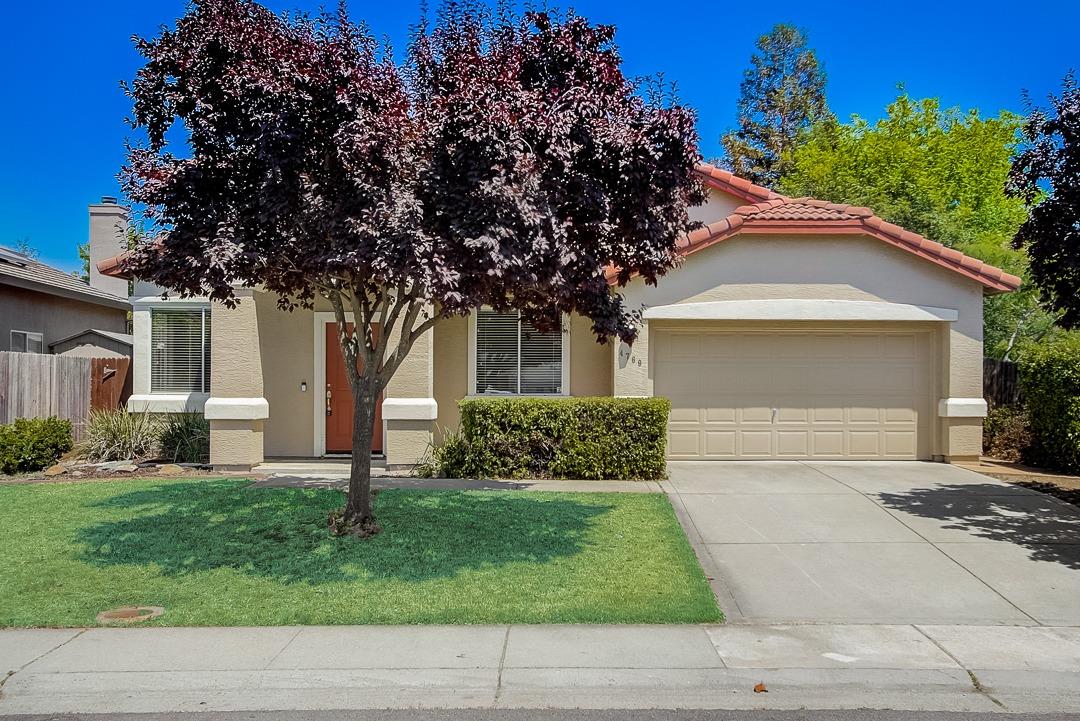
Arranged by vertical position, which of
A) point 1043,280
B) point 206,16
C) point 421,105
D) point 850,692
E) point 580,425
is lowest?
point 850,692

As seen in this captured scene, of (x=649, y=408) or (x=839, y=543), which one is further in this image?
(x=649, y=408)

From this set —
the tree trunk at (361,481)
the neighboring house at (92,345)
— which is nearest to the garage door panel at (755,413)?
the tree trunk at (361,481)

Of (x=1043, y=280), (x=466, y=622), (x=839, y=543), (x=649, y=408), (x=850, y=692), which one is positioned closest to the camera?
(x=850, y=692)

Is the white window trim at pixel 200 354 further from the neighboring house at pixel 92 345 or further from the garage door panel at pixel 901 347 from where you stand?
the garage door panel at pixel 901 347

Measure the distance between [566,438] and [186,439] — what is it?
6146 millimetres

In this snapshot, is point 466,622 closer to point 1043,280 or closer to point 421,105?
point 421,105

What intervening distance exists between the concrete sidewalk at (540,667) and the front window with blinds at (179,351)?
24.7 ft

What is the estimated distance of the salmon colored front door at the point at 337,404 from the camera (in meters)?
12.8

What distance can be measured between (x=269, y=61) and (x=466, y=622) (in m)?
4.72

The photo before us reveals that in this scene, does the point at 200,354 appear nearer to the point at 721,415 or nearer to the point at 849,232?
the point at 721,415

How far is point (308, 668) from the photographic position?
5.02m

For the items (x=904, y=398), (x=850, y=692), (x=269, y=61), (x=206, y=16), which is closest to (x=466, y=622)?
(x=850, y=692)

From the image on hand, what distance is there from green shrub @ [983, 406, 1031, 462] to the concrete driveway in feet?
6.91

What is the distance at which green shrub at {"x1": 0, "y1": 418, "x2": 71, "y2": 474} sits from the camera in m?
11.5
